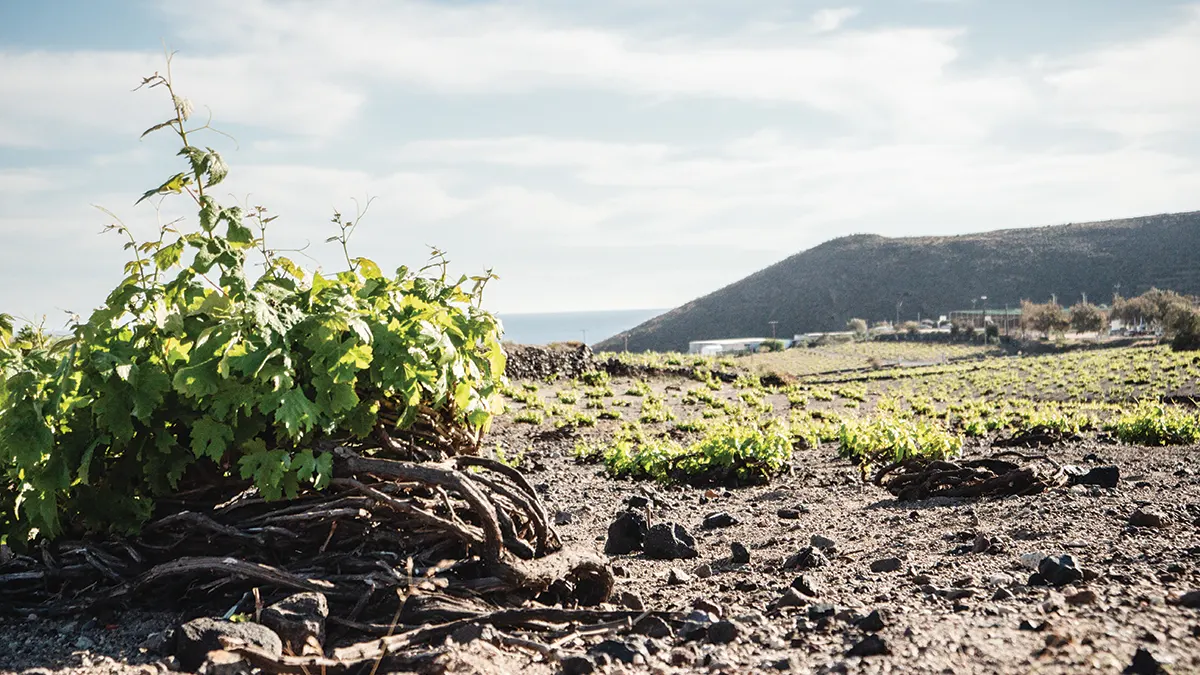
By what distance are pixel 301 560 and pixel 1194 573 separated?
337cm

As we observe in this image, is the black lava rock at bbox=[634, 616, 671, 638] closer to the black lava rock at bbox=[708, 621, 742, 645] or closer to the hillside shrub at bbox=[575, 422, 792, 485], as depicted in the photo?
the black lava rock at bbox=[708, 621, 742, 645]

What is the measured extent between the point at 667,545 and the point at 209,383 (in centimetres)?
268

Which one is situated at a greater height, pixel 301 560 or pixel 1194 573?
pixel 301 560

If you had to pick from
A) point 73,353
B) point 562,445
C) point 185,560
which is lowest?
point 562,445

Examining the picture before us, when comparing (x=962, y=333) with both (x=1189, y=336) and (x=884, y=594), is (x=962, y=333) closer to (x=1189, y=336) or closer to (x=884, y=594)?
(x=1189, y=336)

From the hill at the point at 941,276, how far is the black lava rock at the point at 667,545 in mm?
88407

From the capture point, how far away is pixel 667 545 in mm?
5125

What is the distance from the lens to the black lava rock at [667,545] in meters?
5.10

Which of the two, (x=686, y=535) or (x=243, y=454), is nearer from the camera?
(x=243, y=454)

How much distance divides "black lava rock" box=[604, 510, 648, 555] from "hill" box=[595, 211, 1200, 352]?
8827 cm

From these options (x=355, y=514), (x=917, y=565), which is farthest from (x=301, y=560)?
(x=917, y=565)

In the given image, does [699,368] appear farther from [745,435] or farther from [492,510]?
[492,510]

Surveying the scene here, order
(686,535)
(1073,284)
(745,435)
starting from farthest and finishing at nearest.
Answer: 1. (1073,284)
2. (745,435)
3. (686,535)

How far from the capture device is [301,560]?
3.56 metres
